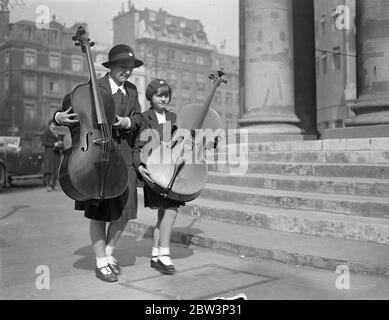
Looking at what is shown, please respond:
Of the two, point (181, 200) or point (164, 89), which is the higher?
point (164, 89)

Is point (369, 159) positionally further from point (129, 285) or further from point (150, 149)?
point (129, 285)

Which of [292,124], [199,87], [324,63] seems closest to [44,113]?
[199,87]

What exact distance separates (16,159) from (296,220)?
11.6 meters

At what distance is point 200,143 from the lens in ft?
15.5

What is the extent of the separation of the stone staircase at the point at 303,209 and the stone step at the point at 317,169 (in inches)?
0.5

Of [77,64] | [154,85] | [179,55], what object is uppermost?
[179,55]

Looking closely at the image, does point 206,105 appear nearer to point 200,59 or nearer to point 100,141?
point 100,141

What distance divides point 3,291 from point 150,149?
172cm

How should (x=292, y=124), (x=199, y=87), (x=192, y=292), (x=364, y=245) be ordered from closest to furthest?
(x=192, y=292)
(x=364, y=245)
(x=292, y=124)
(x=199, y=87)

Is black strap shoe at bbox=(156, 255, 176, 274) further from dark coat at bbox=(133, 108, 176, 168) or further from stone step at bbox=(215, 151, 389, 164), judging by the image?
stone step at bbox=(215, 151, 389, 164)

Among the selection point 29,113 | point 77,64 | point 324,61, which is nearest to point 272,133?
point 324,61

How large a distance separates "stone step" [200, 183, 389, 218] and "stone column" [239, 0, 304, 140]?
2.85 m

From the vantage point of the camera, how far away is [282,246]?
539 cm

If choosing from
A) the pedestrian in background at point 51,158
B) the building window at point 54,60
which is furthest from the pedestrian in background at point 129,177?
the building window at point 54,60
